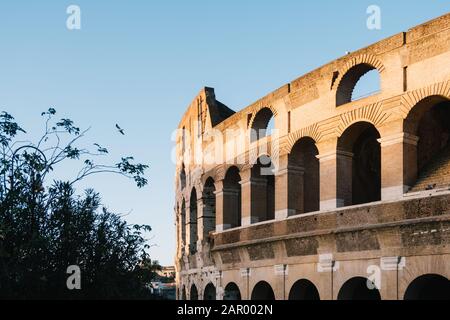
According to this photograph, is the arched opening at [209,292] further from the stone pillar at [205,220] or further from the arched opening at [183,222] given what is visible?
the arched opening at [183,222]

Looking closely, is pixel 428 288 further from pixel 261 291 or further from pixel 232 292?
pixel 232 292

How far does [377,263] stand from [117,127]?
8661 millimetres

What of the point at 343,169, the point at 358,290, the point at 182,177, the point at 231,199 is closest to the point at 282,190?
the point at 343,169

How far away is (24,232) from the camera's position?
1134cm

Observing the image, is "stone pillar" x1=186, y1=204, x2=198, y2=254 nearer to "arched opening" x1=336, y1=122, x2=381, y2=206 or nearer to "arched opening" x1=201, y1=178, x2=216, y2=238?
"arched opening" x1=201, y1=178, x2=216, y2=238

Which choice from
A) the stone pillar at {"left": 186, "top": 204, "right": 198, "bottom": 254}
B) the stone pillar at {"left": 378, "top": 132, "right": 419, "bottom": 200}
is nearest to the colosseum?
the stone pillar at {"left": 378, "top": 132, "right": 419, "bottom": 200}

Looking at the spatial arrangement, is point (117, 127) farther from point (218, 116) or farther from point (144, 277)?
point (218, 116)

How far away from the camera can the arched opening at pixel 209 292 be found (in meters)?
26.6

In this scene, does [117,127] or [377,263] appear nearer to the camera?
[117,127]

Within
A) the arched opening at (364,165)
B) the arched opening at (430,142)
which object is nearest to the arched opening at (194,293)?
the arched opening at (364,165)
